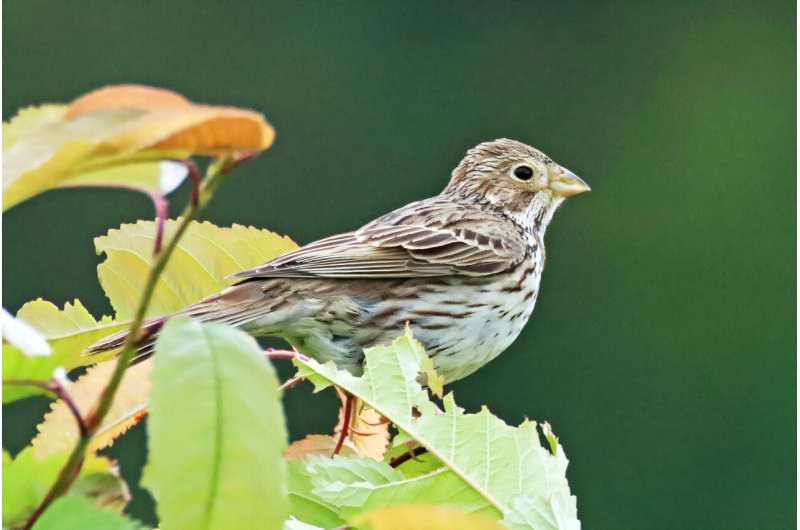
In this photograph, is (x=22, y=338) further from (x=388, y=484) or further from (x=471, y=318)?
(x=471, y=318)

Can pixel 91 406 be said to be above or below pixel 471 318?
above

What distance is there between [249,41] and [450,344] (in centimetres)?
790

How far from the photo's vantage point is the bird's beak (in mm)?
3521

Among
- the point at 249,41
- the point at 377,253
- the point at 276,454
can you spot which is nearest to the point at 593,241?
the point at 249,41

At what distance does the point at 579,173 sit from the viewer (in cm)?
933

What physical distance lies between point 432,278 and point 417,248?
0.09 m

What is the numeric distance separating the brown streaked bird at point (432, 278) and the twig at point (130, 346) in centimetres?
167

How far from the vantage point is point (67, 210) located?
28.1 feet

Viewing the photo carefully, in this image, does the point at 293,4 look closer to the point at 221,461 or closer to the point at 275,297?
the point at 275,297

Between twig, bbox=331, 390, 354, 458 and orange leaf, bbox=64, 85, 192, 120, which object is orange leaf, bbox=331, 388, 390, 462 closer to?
twig, bbox=331, 390, 354, 458

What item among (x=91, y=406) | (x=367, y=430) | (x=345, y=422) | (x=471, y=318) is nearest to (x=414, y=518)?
(x=91, y=406)

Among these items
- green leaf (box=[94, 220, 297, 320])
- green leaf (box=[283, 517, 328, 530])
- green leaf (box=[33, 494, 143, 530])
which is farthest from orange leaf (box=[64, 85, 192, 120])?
green leaf (box=[94, 220, 297, 320])

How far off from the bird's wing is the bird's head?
0.07 m

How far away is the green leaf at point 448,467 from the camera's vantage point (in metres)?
1.32
